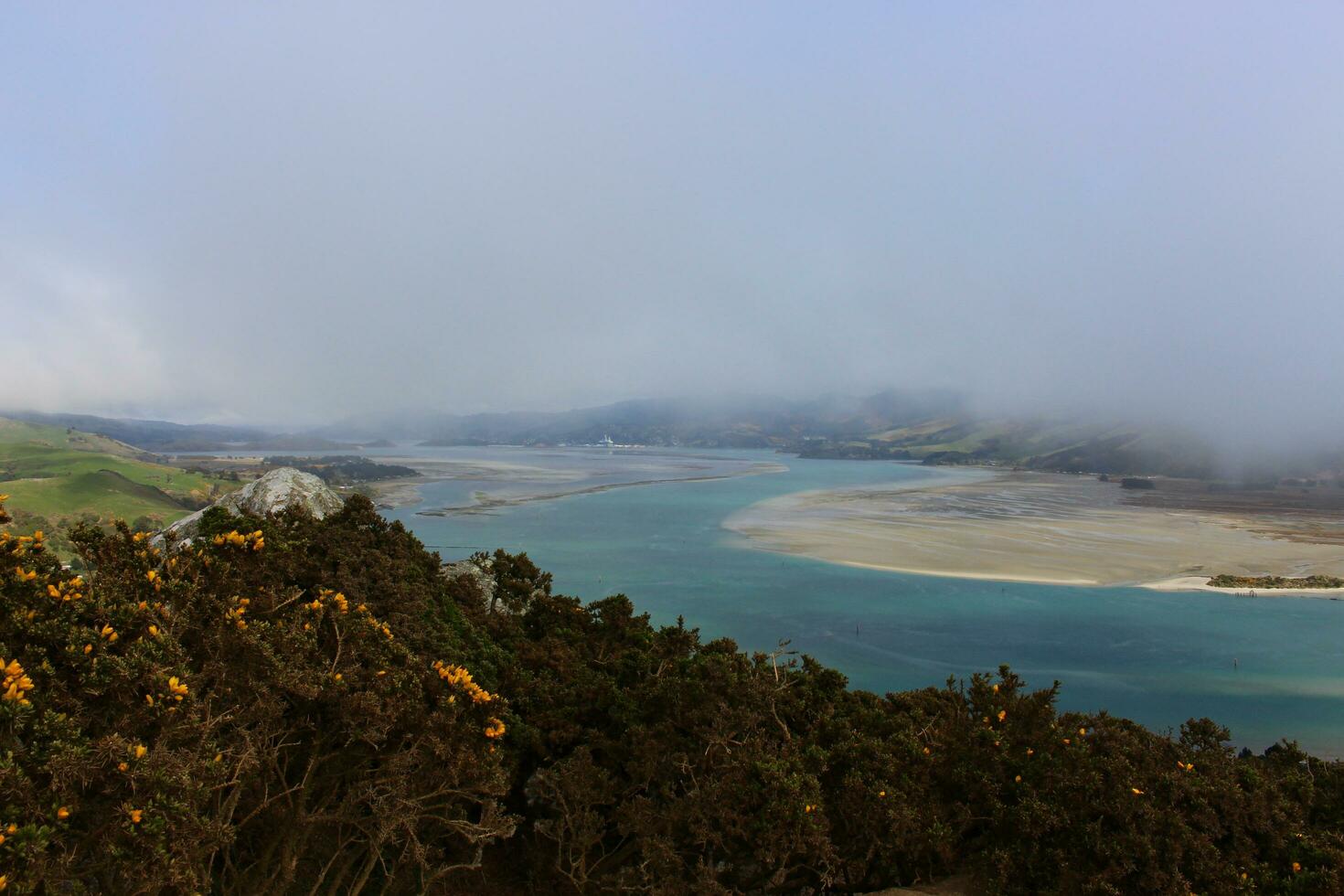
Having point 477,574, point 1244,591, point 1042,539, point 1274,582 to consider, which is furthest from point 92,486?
point 1274,582

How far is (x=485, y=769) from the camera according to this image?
205 inches

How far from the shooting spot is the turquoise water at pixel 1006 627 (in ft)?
59.7

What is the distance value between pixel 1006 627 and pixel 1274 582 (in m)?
17.8

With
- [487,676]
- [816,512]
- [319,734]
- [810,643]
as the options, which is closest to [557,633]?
[487,676]

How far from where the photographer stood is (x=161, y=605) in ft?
14.9

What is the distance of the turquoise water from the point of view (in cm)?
1820

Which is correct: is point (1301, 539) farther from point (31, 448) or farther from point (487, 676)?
point (31, 448)

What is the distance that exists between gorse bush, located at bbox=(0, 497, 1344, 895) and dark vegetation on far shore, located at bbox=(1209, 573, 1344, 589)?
94.7 ft

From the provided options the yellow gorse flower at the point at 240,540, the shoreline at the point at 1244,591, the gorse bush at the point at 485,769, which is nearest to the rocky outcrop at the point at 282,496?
the gorse bush at the point at 485,769

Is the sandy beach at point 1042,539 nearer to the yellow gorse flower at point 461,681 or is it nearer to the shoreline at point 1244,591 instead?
the shoreline at point 1244,591

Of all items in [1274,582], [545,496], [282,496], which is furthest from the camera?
[545,496]

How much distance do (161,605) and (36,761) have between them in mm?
1334

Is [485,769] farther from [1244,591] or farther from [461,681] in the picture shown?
[1244,591]

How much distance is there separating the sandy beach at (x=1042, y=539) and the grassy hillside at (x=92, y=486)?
122 ft
